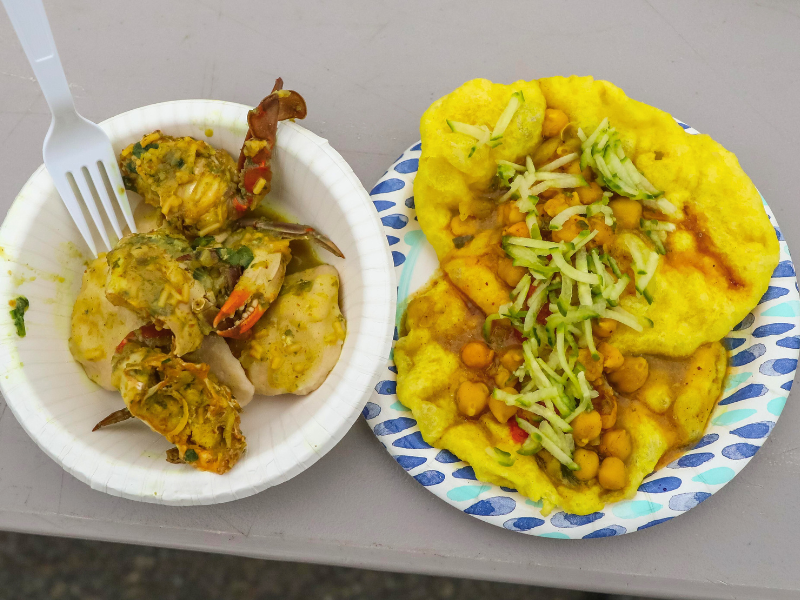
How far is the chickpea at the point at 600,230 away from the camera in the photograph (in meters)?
1.72

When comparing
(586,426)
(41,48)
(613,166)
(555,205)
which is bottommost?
(586,426)

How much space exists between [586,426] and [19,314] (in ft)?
5.13

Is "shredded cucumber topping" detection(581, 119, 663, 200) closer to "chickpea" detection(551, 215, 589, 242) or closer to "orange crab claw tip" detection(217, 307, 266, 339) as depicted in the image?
"chickpea" detection(551, 215, 589, 242)

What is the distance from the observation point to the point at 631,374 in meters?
1.70

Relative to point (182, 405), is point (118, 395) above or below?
below

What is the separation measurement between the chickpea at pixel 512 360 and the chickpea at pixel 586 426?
23 cm

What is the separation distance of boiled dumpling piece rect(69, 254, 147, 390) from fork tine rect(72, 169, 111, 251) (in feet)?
0.26

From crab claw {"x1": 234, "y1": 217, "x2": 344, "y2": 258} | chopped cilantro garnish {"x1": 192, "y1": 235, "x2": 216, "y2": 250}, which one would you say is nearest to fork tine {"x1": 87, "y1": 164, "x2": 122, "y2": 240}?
chopped cilantro garnish {"x1": 192, "y1": 235, "x2": 216, "y2": 250}

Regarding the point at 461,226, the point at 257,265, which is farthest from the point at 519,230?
the point at 257,265

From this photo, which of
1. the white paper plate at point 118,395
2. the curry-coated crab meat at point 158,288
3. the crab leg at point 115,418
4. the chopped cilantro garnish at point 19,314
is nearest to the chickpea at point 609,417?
the white paper plate at point 118,395

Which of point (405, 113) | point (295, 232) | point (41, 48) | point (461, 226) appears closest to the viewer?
point (41, 48)

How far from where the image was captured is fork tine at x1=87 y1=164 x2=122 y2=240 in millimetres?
1503

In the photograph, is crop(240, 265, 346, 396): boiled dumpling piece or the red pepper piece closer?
crop(240, 265, 346, 396): boiled dumpling piece

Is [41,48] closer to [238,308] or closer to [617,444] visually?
[238,308]
